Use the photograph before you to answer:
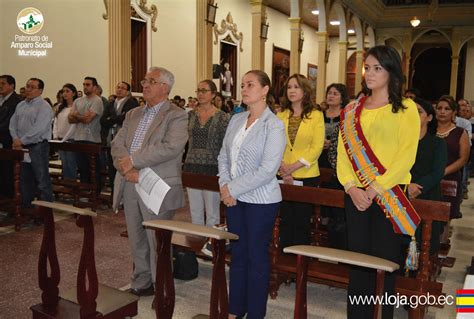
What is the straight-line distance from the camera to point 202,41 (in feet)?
32.2

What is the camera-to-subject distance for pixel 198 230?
2.35m

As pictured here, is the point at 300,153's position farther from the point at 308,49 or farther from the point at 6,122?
the point at 308,49

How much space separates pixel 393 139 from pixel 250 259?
40.9 inches

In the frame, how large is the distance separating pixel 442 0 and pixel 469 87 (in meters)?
4.01

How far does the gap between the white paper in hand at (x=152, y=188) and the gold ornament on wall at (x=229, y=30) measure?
12576 mm

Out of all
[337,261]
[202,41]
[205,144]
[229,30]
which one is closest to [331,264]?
[337,261]

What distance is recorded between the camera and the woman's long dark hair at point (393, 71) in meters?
2.51

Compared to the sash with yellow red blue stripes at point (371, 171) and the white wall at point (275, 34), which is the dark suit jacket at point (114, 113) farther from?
the white wall at point (275, 34)

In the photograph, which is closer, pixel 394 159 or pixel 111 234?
pixel 394 159

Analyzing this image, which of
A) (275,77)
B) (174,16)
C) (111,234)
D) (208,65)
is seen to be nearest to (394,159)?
(111,234)

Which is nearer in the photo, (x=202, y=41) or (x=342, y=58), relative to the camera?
(x=202, y=41)

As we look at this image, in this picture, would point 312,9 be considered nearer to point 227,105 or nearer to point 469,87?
point 469,87

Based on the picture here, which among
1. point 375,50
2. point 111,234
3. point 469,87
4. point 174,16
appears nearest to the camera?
point 375,50

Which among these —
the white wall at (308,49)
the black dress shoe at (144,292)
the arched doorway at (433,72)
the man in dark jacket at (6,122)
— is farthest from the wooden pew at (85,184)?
the arched doorway at (433,72)
